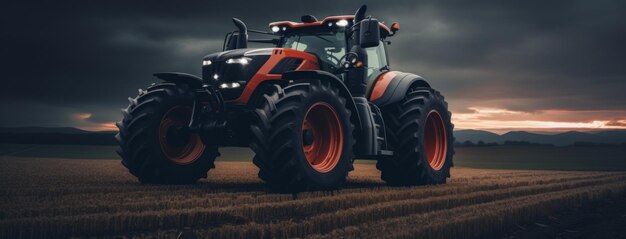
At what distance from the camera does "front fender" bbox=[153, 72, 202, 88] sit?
9.09m

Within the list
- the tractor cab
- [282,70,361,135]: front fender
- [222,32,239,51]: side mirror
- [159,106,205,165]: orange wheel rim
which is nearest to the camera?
[282,70,361,135]: front fender

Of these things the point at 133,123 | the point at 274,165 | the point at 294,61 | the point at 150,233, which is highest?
the point at 294,61

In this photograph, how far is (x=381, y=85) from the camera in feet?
32.2

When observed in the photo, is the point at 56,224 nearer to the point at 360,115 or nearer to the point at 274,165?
the point at 274,165

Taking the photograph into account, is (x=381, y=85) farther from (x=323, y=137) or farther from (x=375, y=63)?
(x=323, y=137)

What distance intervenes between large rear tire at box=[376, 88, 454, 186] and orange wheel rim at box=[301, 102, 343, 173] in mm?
1865

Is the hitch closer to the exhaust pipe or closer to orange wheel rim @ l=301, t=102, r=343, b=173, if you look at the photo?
orange wheel rim @ l=301, t=102, r=343, b=173

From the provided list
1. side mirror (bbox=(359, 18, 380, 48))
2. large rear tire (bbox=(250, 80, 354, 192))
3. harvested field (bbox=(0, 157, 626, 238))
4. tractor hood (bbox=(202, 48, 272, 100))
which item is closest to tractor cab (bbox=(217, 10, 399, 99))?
side mirror (bbox=(359, 18, 380, 48))

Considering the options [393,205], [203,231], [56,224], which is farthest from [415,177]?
[56,224]

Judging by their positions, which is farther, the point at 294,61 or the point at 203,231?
the point at 294,61

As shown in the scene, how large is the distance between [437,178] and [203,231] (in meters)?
6.25

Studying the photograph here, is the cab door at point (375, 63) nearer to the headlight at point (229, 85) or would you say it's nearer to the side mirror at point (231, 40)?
the side mirror at point (231, 40)

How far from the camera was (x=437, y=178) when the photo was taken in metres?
10.5

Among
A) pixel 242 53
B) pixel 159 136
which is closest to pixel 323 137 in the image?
pixel 242 53
